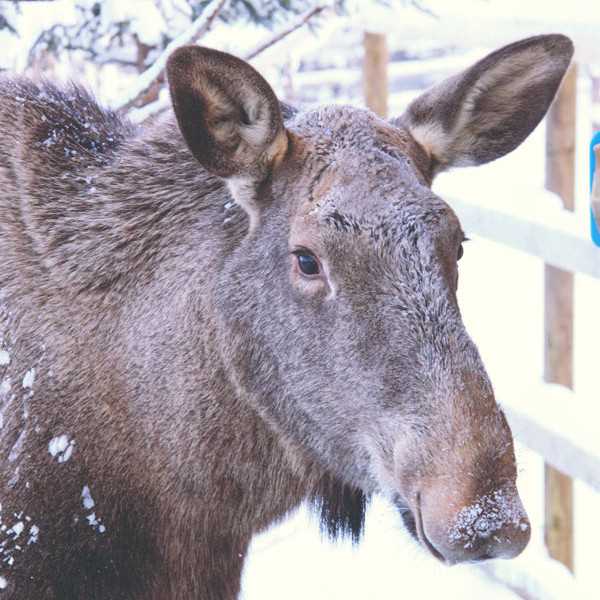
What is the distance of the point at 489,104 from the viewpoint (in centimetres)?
363

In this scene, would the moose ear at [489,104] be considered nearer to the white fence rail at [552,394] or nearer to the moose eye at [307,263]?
the moose eye at [307,263]

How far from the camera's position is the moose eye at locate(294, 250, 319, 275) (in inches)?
124

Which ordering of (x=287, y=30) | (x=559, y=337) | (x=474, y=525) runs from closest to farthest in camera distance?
1. (x=474, y=525)
2. (x=287, y=30)
3. (x=559, y=337)

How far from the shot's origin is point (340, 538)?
3.74 metres

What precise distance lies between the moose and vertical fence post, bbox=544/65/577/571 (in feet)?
6.78

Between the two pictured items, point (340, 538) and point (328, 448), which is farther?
point (340, 538)

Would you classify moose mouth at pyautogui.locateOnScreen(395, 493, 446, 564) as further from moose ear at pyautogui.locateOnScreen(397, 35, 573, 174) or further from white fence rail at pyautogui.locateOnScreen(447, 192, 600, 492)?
white fence rail at pyautogui.locateOnScreen(447, 192, 600, 492)

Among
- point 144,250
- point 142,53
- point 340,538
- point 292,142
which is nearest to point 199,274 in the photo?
point 144,250

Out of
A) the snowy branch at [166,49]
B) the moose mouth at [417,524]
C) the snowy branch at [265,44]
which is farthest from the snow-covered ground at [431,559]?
the moose mouth at [417,524]

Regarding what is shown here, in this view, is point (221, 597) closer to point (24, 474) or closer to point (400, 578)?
point (24, 474)

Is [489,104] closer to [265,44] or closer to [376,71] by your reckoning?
[265,44]

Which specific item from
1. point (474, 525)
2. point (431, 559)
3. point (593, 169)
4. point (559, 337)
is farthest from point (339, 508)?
point (559, 337)

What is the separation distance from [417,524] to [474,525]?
185mm

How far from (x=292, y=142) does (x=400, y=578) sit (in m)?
2.72
